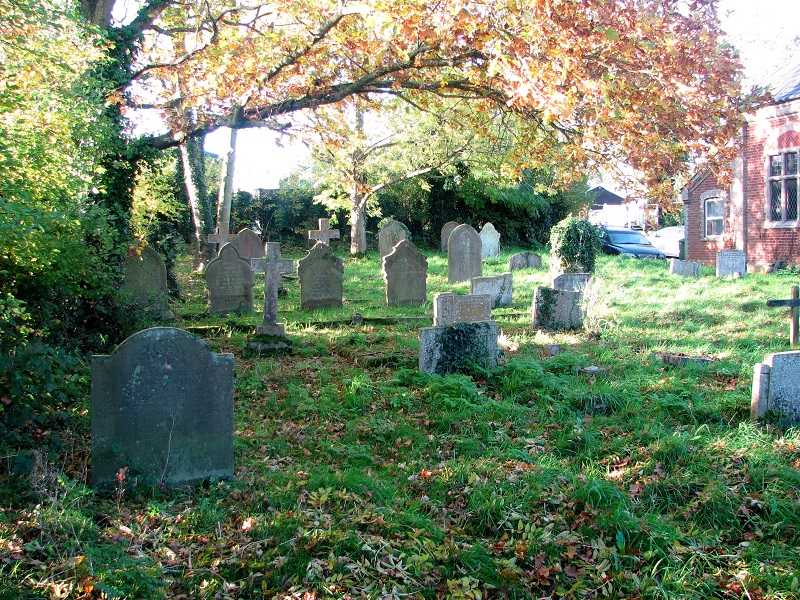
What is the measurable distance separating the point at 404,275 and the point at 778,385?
8.74 m

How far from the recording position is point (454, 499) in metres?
4.65

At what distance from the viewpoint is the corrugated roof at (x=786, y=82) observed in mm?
17625

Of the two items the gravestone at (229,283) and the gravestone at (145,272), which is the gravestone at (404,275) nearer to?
the gravestone at (229,283)

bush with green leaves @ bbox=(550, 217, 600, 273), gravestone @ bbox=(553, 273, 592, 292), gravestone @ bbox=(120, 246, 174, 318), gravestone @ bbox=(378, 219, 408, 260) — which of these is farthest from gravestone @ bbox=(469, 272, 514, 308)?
gravestone @ bbox=(378, 219, 408, 260)

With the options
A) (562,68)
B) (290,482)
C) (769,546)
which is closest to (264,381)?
(290,482)

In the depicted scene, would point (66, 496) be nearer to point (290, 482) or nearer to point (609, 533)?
point (290, 482)

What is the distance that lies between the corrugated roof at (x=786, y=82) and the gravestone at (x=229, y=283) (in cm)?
→ 1521

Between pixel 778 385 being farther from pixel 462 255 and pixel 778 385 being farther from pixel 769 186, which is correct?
pixel 769 186

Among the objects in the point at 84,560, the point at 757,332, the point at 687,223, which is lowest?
the point at 84,560

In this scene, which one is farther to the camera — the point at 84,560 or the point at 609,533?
the point at 609,533

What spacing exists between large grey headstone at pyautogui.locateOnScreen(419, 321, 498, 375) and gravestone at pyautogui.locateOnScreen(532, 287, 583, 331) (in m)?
3.01

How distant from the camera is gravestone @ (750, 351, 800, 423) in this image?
5855mm

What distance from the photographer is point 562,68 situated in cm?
652

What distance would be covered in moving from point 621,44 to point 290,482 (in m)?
5.68
